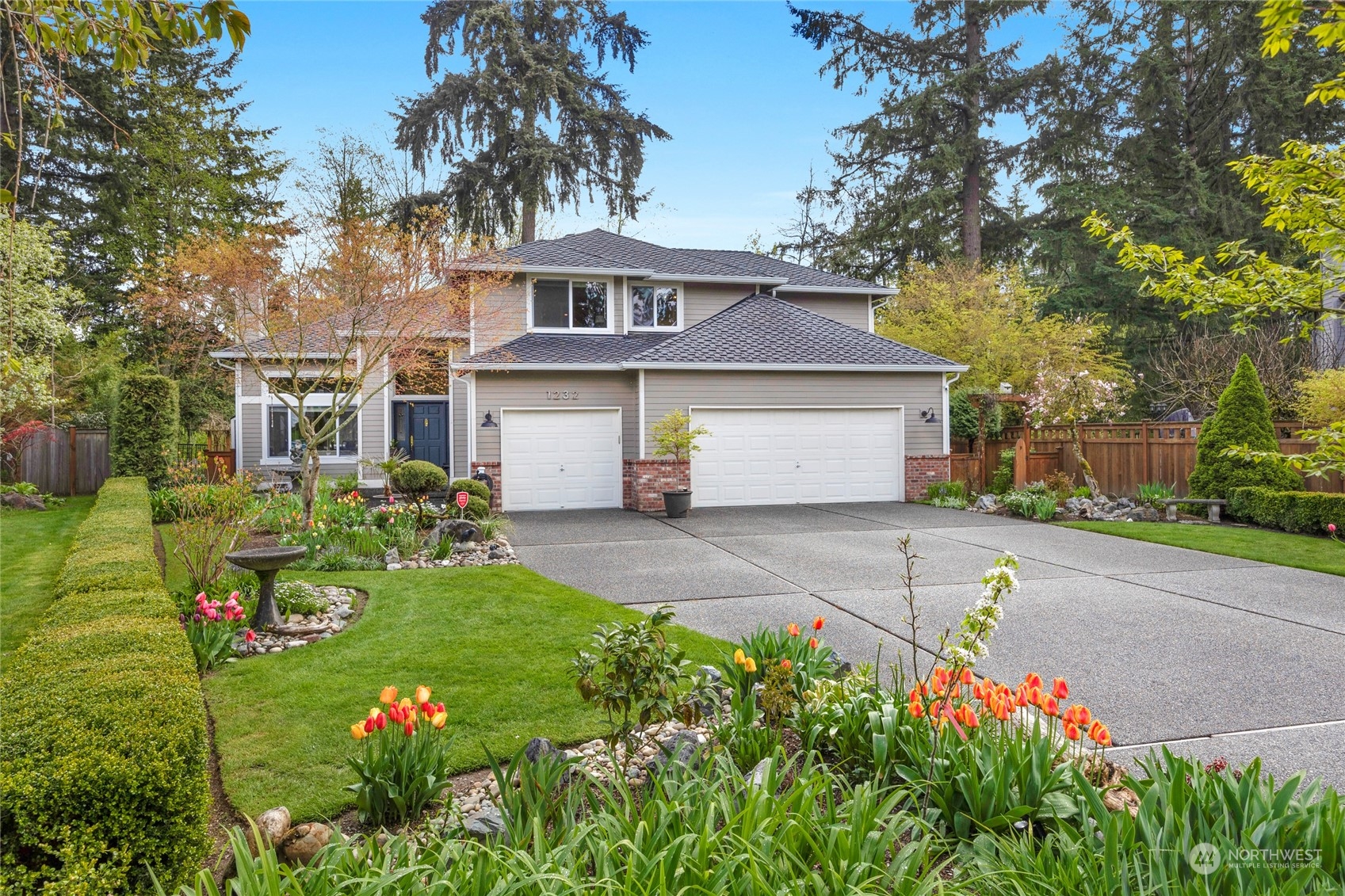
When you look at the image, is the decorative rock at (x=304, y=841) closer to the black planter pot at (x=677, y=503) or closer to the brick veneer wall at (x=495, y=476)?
the black planter pot at (x=677, y=503)

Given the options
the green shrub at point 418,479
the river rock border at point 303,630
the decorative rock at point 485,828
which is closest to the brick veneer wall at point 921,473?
the green shrub at point 418,479

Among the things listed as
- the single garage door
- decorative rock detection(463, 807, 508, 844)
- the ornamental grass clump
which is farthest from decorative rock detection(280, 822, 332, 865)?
the single garage door

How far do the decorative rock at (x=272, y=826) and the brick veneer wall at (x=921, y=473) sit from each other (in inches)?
582

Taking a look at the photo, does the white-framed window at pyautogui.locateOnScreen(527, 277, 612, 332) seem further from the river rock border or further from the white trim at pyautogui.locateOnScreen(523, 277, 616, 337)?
the river rock border

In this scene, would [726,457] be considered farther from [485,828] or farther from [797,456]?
[485,828]

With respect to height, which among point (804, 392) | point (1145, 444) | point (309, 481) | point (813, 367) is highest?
point (813, 367)

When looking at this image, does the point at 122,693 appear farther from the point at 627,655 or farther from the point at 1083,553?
the point at 1083,553

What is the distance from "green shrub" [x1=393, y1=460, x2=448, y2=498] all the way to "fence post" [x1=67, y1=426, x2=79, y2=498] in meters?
7.56

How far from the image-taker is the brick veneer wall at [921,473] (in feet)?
53.6

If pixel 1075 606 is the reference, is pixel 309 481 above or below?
above

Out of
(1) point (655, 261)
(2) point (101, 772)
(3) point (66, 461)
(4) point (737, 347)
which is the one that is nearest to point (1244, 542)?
(4) point (737, 347)

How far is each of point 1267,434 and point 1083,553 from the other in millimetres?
4772

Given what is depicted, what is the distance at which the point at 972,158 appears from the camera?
2464cm

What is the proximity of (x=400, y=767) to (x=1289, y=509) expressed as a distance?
13.2 m
